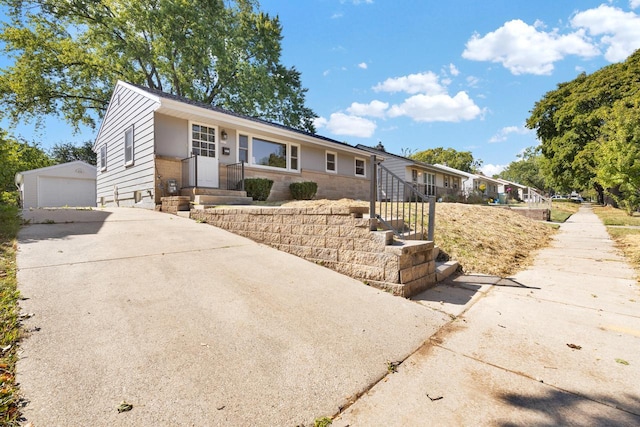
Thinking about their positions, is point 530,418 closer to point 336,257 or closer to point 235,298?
point 235,298

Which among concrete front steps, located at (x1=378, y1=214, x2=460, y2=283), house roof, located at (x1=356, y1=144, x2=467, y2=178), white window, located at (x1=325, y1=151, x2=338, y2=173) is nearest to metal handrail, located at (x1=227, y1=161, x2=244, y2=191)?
white window, located at (x1=325, y1=151, x2=338, y2=173)

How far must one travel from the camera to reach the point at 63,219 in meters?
6.14

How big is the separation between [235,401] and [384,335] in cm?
140

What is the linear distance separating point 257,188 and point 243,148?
1.72 metres

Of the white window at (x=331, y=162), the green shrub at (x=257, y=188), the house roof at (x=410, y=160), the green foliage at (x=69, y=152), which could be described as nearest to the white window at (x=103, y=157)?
the green shrub at (x=257, y=188)

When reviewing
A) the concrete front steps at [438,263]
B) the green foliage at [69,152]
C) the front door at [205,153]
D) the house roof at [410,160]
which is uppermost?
the green foliage at [69,152]

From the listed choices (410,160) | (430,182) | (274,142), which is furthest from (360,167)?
(430,182)

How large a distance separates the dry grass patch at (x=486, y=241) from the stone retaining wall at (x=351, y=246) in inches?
45.8

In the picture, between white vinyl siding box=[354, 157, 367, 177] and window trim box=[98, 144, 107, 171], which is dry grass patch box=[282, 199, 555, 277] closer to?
white vinyl siding box=[354, 157, 367, 177]

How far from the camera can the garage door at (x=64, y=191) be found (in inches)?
666

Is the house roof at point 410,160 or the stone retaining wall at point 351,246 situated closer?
the stone retaining wall at point 351,246

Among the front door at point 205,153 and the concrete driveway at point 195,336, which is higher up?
the front door at point 205,153

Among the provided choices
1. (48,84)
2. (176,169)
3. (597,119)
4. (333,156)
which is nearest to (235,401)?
(176,169)

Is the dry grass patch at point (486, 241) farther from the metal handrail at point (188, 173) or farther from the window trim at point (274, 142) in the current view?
the metal handrail at point (188, 173)
